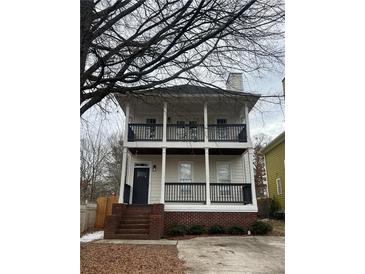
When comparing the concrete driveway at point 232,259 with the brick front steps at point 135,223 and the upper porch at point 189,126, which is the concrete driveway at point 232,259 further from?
the upper porch at point 189,126

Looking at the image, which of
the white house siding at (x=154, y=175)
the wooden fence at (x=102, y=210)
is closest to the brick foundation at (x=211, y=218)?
the white house siding at (x=154, y=175)

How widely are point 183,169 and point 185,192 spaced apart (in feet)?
4.85

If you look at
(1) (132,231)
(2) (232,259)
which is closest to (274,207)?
(1) (132,231)

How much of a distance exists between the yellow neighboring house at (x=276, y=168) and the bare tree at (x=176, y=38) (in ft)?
34.6

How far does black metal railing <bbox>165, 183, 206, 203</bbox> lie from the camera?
10711 millimetres

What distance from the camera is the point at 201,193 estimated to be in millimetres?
10805

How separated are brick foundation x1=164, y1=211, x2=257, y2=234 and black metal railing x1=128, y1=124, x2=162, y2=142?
3247 mm

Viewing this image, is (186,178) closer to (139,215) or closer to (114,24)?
(139,215)

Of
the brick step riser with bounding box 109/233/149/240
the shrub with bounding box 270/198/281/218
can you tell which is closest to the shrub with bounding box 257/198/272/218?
the shrub with bounding box 270/198/281/218

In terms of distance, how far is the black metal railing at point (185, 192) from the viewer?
10711mm

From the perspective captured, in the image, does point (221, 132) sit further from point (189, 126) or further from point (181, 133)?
point (189, 126)

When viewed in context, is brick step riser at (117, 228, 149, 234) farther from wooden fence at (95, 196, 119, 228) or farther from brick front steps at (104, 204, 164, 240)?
wooden fence at (95, 196, 119, 228)
